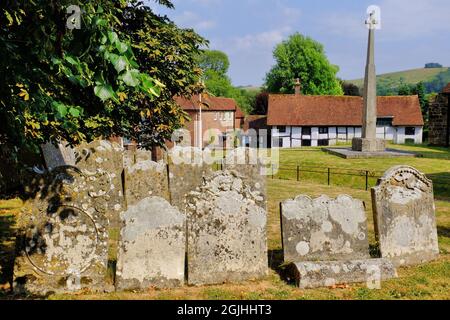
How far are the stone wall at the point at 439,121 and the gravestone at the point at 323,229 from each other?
39.6 meters

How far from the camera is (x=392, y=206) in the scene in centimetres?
877

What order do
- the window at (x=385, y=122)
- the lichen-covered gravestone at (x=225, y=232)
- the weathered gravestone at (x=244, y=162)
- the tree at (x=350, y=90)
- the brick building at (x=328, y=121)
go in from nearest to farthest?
the lichen-covered gravestone at (x=225, y=232) < the weathered gravestone at (x=244, y=162) < the brick building at (x=328, y=121) < the window at (x=385, y=122) < the tree at (x=350, y=90)

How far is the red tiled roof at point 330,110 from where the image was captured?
49.7 meters

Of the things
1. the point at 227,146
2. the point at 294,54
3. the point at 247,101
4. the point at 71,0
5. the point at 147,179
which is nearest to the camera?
the point at 71,0

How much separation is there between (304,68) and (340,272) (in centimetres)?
6027

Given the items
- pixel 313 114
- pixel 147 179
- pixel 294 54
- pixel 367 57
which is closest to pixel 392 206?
pixel 147 179

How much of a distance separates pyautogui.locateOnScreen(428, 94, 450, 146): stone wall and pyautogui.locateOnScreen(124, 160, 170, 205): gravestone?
39.2m

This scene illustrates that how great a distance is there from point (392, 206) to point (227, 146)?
49879 millimetres

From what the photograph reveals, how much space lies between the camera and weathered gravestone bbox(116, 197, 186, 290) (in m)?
7.52

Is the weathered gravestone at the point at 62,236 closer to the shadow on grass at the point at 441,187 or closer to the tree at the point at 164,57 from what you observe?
the tree at the point at 164,57

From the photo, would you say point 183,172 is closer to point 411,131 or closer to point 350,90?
point 411,131

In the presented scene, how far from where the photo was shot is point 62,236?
7.48 meters

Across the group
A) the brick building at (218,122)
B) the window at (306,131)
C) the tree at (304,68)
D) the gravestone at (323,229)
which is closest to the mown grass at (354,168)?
the gravestone at (323,229)

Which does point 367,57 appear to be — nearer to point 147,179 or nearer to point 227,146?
point 147,179
